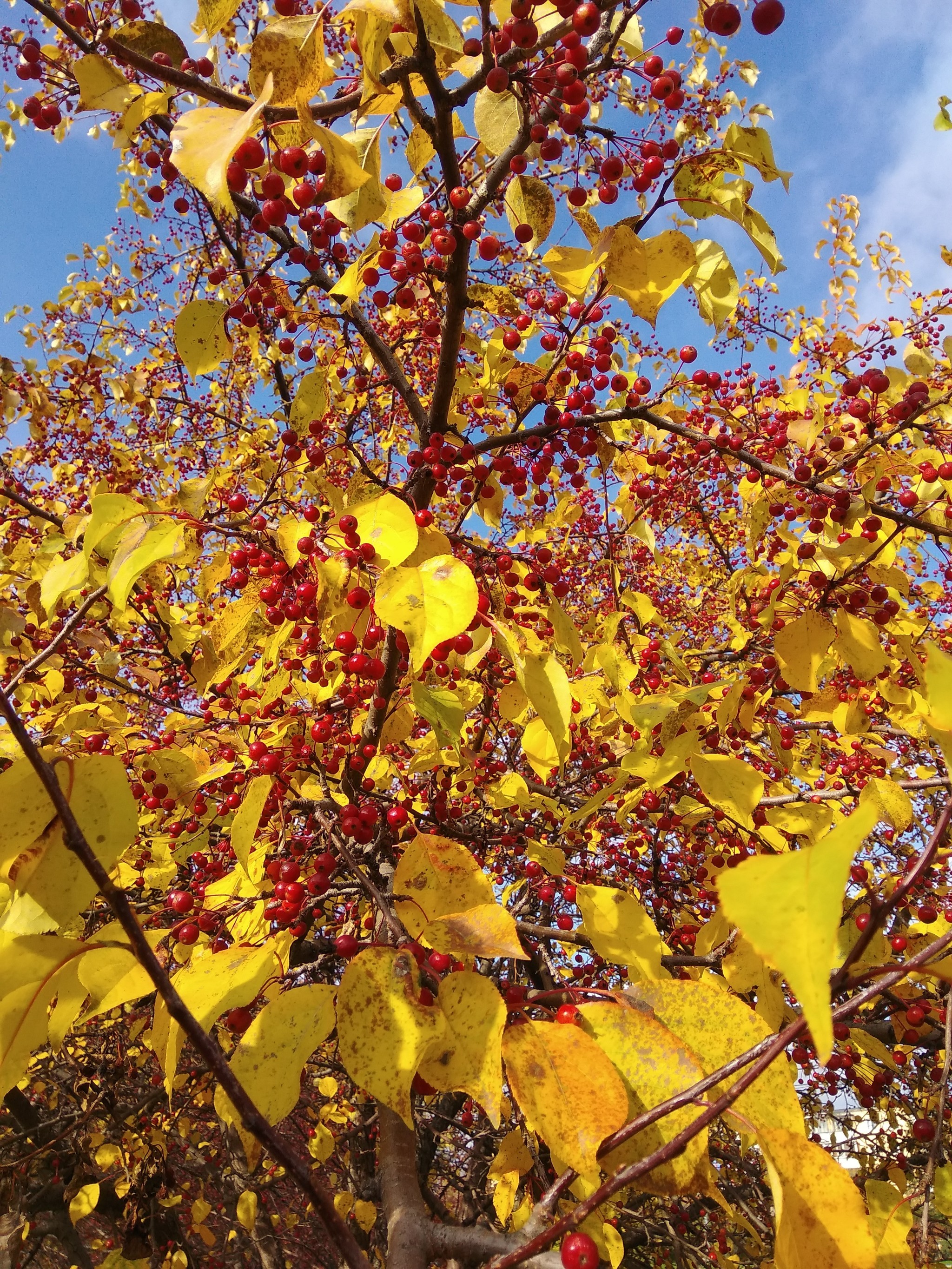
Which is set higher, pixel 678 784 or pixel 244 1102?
pixel 678 784

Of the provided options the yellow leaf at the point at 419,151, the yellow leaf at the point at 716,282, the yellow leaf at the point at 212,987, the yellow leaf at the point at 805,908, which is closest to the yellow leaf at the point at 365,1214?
the yellow leaf at the point at 212,987

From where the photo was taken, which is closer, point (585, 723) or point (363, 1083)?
point (363, 1083)

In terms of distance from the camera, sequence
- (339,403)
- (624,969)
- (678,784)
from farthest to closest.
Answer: (339,403), (624,969), (678,784)

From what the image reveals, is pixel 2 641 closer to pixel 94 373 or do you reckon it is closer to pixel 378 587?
pixel 378 587

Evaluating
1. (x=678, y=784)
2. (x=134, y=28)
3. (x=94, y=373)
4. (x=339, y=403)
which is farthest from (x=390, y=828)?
(x=94, y=373)

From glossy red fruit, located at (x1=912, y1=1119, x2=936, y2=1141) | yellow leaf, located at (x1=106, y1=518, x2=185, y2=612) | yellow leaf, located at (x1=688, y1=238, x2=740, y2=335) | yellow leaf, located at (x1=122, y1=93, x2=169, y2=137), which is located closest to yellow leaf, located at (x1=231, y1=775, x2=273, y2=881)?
yellow leaf, located at (x1=106, y1=518, x2=185, y2=612)

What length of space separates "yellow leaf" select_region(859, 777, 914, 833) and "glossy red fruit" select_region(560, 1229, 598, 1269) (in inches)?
49.1

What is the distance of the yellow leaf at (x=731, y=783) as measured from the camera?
1.66m

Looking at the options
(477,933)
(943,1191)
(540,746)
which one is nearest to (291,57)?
(477,933)

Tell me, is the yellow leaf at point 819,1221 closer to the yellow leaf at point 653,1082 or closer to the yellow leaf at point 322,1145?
the yellow leaf at point 653,1082

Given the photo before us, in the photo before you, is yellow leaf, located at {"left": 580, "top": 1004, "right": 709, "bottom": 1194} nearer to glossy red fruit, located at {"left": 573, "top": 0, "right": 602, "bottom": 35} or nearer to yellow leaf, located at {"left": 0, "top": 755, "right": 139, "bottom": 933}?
yellow leaf, located at {"left": 0, "top": 755, "right": 139, "bottom": 933}

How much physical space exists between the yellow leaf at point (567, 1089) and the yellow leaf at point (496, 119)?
5.25 feet

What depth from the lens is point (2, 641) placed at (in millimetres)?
2180

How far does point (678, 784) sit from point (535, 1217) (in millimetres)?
1937
